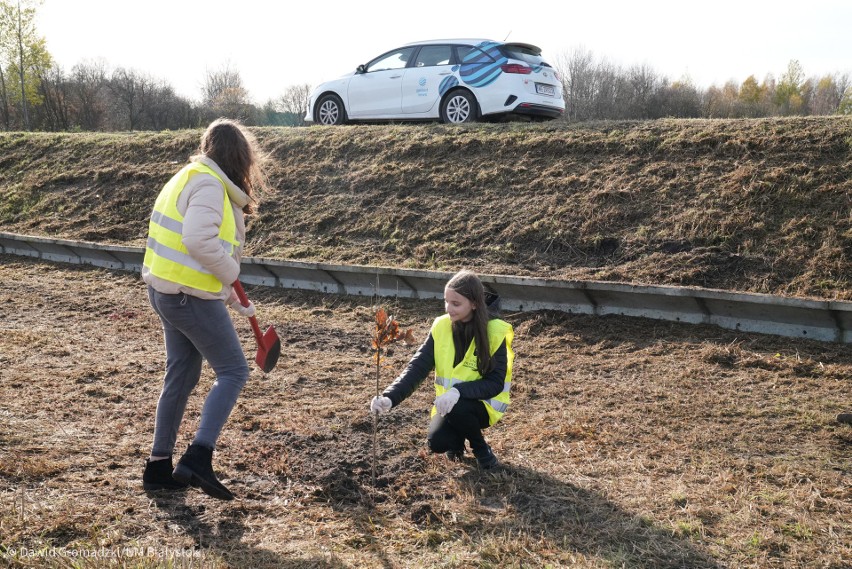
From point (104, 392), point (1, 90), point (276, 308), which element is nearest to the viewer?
point (104, 392)

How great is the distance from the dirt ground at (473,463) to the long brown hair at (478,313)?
0.63 meters

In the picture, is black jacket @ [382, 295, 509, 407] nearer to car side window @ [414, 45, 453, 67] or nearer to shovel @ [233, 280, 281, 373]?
shovel @ [233, 280, 281, 373]

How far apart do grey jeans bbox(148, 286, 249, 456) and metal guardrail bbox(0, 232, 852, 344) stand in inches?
64.7

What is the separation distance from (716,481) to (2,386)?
504cm

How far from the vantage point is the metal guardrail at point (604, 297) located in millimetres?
6562

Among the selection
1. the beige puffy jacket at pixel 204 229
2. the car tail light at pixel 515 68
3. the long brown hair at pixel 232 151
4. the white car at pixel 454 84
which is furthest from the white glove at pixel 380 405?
the car tail light at pixel 515 68

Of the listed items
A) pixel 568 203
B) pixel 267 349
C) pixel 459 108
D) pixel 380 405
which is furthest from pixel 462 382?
pixel 459 108

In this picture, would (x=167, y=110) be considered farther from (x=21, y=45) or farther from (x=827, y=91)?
(x=827, y=91)

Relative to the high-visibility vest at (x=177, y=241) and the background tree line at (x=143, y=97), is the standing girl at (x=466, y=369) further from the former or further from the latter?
the background tree line at (x=143, y=97)

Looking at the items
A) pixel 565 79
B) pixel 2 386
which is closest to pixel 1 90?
pixel 565 79

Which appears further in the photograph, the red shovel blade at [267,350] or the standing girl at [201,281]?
the red shovel blade at [267,350]

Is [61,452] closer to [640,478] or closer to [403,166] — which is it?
[640,478]

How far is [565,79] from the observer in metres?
35.5

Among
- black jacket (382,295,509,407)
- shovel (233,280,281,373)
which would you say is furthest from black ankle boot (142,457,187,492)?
black jacket (382,295,509,407)
